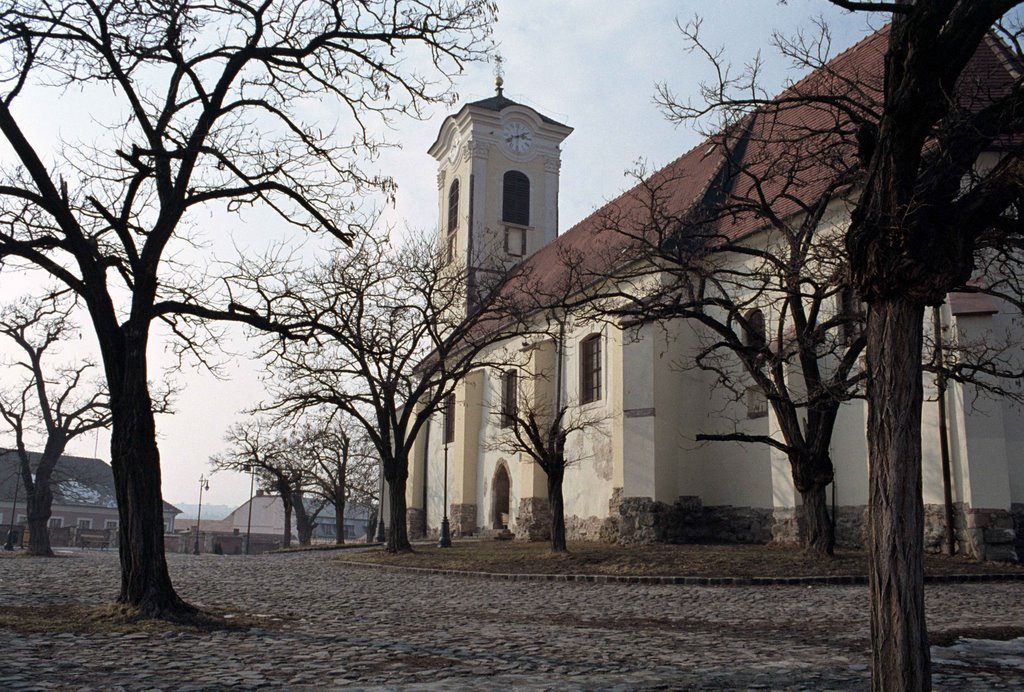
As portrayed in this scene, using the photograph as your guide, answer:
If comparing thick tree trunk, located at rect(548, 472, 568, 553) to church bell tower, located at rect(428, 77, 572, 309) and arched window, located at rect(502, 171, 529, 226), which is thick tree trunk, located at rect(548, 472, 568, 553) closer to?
church bell tower, located at rect(428, 77, 572, 309)

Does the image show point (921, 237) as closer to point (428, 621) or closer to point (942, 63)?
point (942, 63)

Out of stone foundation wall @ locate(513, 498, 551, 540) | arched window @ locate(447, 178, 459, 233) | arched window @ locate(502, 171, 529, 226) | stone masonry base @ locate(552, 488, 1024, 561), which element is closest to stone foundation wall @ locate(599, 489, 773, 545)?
stone masonry base @ locate(552, 488, 1024, 561)

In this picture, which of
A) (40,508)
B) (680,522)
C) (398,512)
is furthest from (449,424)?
(680,522)

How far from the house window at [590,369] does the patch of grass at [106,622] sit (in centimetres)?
1802

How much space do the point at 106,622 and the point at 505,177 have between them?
30.8 metres

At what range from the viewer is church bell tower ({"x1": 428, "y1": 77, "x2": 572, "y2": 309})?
37.5 meters

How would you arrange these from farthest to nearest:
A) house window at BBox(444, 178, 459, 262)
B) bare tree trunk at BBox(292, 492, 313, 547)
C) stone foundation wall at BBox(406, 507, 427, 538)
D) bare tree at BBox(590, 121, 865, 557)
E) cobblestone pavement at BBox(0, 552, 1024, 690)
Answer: bare tree trunk at BBox(292, 492, 313, 547) → stone foundation wall at BBox(406, 507, 427, 538) → house window at BBox(444, 178, 459, 262) → bare tree at BBox(590, 121, 865, 557) → cobblestone pavement at BBox(0, 552, 1024, 690)

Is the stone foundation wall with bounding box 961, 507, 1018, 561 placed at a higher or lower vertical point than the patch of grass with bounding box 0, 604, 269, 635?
higher

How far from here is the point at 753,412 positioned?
2255 centimetres

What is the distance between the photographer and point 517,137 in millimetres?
38594

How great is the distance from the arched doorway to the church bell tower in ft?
30.1

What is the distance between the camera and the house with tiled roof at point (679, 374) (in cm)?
1638

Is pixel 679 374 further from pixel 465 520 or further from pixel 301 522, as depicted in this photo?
pixel 301 522

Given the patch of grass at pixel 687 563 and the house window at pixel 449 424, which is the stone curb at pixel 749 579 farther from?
the house window at pixel 449 424
